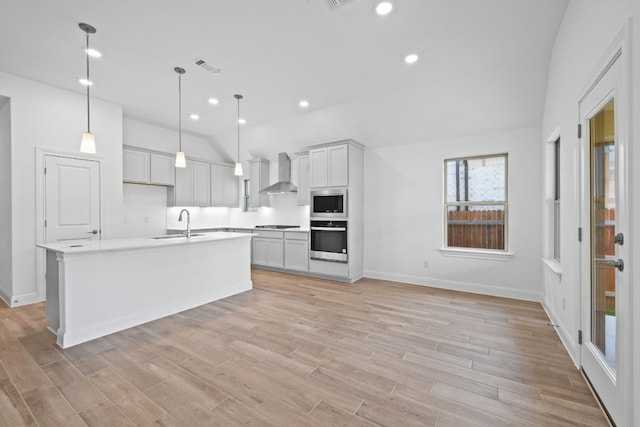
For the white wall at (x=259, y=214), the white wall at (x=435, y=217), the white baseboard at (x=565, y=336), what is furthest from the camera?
the white wall at (x=259, y=214)

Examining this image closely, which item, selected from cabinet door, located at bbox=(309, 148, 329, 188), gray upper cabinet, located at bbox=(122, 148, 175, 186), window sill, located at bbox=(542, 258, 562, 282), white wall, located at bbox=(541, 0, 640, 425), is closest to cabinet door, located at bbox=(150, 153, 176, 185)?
gray upper cabinet, located at bbox=(122, 148, 175, 186)

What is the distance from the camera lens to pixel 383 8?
245 centimetres

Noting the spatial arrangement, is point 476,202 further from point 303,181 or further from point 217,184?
point 217,184

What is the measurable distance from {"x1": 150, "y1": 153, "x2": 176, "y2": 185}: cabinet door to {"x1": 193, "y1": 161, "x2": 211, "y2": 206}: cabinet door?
1.67ft

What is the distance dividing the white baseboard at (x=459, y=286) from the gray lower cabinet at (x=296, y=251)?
1.23 metres

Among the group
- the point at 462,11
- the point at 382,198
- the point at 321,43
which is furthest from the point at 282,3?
the point at 382,198

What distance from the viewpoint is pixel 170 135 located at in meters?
6.17

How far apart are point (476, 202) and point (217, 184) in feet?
18.5

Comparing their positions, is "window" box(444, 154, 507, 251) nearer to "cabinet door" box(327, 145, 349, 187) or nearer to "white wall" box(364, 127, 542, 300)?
"white wall" box(364, 127, 542, 300)

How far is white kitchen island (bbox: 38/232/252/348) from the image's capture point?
105 inches

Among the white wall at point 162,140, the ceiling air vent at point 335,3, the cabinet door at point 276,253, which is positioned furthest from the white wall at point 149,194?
the ceiling air vent at point 335,3

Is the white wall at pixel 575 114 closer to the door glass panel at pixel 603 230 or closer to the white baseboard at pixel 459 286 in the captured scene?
the door glass panel at pixel 603 230

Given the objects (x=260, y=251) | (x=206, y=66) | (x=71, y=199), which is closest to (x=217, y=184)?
(x=260, y=251)

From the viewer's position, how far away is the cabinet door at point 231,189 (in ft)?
23.5
